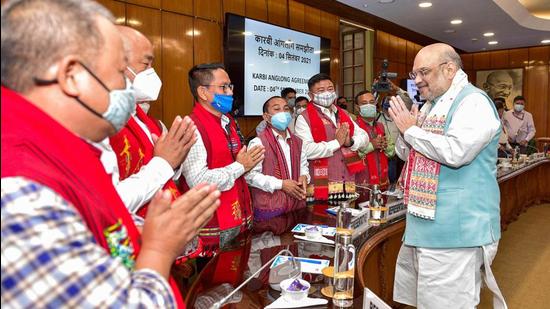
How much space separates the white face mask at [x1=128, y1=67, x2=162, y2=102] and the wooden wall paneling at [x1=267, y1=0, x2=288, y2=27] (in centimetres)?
410

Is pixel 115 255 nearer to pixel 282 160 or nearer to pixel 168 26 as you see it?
pixel 282 160

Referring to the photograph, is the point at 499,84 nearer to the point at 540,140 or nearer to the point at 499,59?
the point at 499,59

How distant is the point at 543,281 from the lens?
11.7ft

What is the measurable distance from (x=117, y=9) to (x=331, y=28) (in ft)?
12.3

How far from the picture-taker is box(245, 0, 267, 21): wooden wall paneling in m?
5.32

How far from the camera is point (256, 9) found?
17.8ft

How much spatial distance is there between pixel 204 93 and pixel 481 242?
5.53 feet

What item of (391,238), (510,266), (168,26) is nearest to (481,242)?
(391,238)

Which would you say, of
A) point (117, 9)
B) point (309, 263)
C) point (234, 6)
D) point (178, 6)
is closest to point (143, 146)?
point (309, 263)

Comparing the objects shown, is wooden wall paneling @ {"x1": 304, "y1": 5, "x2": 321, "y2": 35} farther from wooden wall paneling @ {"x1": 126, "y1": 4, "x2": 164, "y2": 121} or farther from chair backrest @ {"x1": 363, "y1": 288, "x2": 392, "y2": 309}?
chair backrest @ {"x1": 363, "y1": 288, "x2": 392, "y2": 309}

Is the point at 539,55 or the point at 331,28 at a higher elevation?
the point at 539,55

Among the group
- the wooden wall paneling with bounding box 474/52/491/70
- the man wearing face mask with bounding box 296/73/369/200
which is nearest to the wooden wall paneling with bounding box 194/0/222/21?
the man wearing face mask with bounding box 296/73/369/200

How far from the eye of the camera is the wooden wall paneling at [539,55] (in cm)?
1023

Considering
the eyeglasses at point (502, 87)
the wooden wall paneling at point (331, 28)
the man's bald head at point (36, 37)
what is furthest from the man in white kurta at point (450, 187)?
the eyeglasses at point (502, 87)
